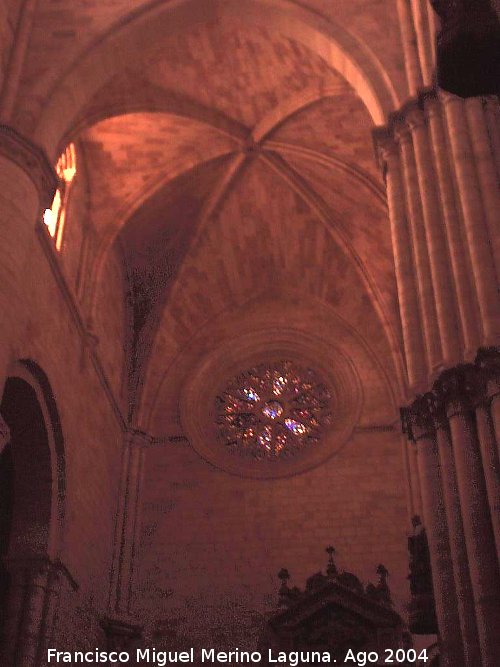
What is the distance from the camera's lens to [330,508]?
40.9 feet

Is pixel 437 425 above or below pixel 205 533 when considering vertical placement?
below

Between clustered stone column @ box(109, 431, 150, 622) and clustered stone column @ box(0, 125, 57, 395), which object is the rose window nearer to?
clustered stone column @ box(109, 431, 150, 622)

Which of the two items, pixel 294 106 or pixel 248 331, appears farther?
pixel 248 331

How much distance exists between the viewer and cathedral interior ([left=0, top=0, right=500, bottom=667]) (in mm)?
6359

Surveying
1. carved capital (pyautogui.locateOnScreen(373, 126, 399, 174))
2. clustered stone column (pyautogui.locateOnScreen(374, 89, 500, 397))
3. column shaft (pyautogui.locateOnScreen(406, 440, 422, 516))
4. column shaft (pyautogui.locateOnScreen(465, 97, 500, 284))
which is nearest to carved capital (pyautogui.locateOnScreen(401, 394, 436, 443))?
clustered stone column (pyautogui.locateOnScreen(374, 89, 500, 397))

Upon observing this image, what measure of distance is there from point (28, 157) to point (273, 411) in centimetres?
677

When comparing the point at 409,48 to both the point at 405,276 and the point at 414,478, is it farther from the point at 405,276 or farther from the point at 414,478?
the point at 414,478

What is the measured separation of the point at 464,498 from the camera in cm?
546

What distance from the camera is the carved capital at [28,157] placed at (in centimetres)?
841

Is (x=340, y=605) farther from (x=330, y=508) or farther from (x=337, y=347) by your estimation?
(x=337, y=347)

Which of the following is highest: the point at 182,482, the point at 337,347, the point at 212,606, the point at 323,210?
the point at 323,210

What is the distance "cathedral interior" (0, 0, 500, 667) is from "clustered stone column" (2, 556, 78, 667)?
3 centimetres

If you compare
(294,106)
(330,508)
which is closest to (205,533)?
(330,508)

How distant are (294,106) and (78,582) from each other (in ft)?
23.4
